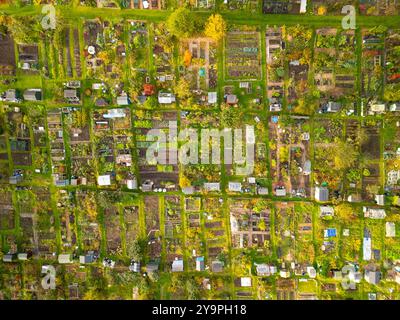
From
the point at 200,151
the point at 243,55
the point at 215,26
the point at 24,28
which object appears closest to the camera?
the point at 215,26

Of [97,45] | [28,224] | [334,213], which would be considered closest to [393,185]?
[334,213]

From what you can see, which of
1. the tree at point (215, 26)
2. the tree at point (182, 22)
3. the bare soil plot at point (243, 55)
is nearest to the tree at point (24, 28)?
the tree at point (182, 22)

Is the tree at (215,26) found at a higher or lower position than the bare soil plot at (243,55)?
higher

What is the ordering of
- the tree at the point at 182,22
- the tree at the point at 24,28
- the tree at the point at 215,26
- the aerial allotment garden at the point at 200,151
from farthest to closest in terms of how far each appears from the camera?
the aerial allotment garden at the point at 200,151, the tree at the point at 24,28, the tree at the point at 215,26, the tree at the point at 182,22

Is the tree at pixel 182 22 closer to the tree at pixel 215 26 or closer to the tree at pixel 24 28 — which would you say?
the tree at pixel 215 26

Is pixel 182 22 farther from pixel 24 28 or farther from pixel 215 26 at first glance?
pixel 24 28

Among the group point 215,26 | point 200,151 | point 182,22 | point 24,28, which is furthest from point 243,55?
point 24,28
